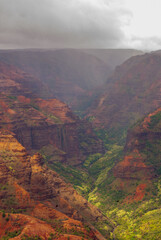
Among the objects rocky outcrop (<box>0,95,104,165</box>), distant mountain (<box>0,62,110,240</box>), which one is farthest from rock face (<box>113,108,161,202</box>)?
rocky outcrop (<box>0,95,104,165</box>)

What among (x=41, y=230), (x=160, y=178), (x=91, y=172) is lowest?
(x=91, y=172)

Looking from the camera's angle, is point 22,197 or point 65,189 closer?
point 22,197

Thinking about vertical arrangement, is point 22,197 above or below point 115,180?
above

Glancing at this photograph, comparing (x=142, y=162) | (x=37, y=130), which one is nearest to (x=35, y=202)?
(x=142, y=162)

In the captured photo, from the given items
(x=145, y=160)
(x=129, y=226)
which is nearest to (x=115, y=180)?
(x=145, y=160)

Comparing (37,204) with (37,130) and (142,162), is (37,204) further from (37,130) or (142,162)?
(37,130)

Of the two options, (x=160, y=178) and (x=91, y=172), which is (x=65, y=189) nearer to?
(x=160, y=178)
